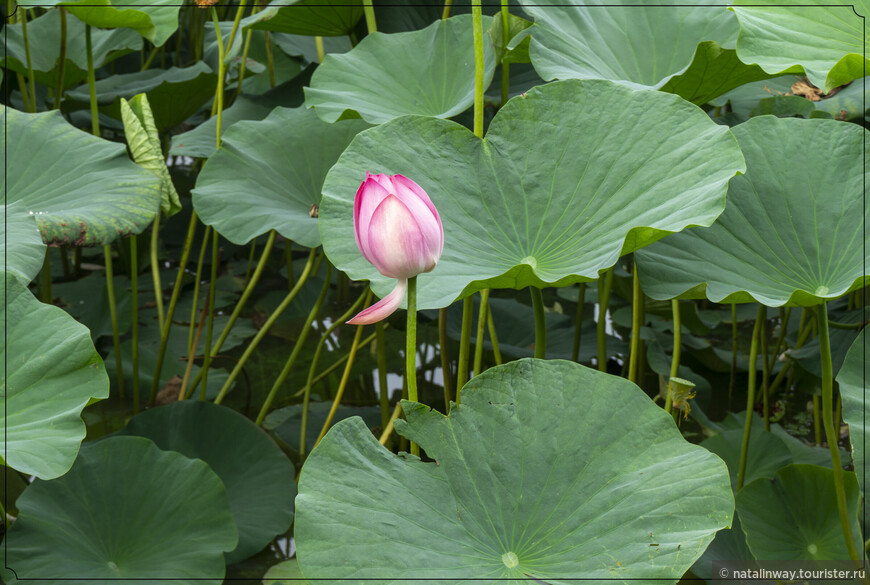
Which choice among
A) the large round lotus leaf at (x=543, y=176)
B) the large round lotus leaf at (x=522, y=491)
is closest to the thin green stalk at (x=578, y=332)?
the large round lotus leaf at (x=543, y=176)

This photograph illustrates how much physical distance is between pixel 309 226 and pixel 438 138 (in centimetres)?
33

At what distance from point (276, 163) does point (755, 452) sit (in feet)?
3.18

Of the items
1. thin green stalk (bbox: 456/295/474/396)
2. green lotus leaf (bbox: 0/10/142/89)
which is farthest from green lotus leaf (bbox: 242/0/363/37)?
thin green stalk (bbox: 456/295/474/396)

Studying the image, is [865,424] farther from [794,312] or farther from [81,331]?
[794,312]

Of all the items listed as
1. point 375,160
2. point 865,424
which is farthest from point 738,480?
point 375,160

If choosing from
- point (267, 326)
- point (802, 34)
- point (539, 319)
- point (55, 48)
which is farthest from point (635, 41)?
point (55, 48)

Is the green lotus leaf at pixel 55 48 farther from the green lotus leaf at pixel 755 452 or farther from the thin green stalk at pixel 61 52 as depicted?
the green lotus leaf at pixel 755 452

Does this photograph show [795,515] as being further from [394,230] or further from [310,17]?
[310,17]

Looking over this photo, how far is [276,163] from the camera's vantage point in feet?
4.48

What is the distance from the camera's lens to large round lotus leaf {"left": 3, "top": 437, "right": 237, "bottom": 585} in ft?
3.36

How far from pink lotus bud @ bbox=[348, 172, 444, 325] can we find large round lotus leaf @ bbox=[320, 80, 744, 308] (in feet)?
0.49

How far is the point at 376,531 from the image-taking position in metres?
0.69

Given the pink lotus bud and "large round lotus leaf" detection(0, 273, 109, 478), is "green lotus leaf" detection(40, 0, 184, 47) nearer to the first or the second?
"large round lotus leaf" detection(0, 273, 109, 478)

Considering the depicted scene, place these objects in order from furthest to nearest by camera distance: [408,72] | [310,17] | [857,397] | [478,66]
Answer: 1. [310,17]
2. [408,72]
3. [478,66]
4. [857,397]
